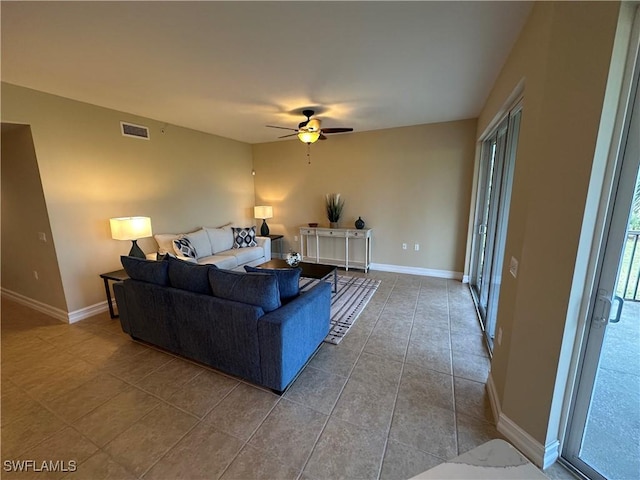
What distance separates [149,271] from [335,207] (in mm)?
3450

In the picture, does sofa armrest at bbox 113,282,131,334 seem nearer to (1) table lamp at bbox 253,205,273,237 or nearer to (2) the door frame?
(1) table lamp at bbox 253,205,273,237

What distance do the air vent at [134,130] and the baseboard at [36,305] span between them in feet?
8.14

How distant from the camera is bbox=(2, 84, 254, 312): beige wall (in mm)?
2908

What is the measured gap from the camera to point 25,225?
3.31 m

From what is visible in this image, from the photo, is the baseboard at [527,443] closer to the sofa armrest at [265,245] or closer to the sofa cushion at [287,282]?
the sofa cushion at [287,282]

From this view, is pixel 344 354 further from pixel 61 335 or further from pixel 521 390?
pixel 61 335

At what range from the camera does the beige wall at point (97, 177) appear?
9.54ft

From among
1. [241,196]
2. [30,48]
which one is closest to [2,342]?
[30,48]

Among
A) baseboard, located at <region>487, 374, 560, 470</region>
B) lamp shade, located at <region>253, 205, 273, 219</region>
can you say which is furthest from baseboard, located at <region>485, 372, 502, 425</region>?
lamp shade, located at <region>253, 205, 273, 219</region>

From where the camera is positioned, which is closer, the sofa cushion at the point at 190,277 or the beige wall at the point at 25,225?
the sofa cushion at the point at 190,277

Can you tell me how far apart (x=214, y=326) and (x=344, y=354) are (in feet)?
4.06

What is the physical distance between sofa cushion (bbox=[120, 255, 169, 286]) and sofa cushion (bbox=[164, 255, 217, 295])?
0.07 m

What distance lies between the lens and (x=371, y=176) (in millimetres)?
4891

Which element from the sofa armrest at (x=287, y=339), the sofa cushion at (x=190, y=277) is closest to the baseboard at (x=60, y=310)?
the sofa cushion at (x=190, y=277)
